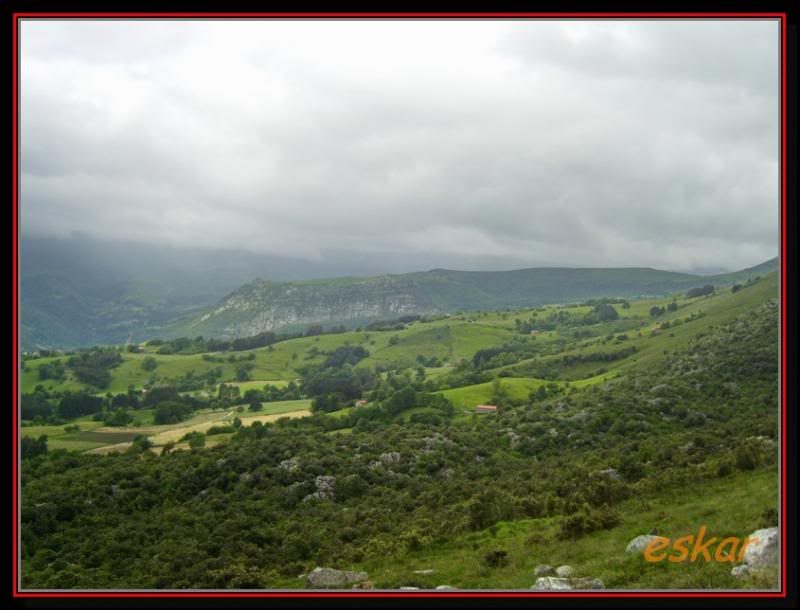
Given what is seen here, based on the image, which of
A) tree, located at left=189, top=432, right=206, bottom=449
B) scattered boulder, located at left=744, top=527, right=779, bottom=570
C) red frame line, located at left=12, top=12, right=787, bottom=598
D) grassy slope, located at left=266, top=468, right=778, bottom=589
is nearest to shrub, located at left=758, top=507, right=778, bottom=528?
grassy slope, located at left=266, top=468, right=778, bottom=589

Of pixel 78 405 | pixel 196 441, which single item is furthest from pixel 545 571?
pixel 78 405

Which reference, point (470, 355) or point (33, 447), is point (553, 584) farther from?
point (470, 355)

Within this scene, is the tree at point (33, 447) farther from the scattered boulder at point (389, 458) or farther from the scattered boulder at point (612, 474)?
the scattered boulder at point (612, 474)

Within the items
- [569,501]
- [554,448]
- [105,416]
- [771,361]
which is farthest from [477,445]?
[105,416]

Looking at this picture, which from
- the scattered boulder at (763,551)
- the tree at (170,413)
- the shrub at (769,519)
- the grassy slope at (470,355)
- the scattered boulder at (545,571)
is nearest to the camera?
the scattered boulder at (763,551)

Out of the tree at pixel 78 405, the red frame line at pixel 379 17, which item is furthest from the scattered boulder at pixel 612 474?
the tree at pixel 78 405

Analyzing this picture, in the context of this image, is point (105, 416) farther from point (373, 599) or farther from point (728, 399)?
point (373, 599)

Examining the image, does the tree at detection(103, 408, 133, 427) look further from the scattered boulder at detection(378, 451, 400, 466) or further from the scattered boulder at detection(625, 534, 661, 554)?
the scattered boulder at detection(625, 534, 661, 554)

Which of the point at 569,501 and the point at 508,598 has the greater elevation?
the point at 508,598
